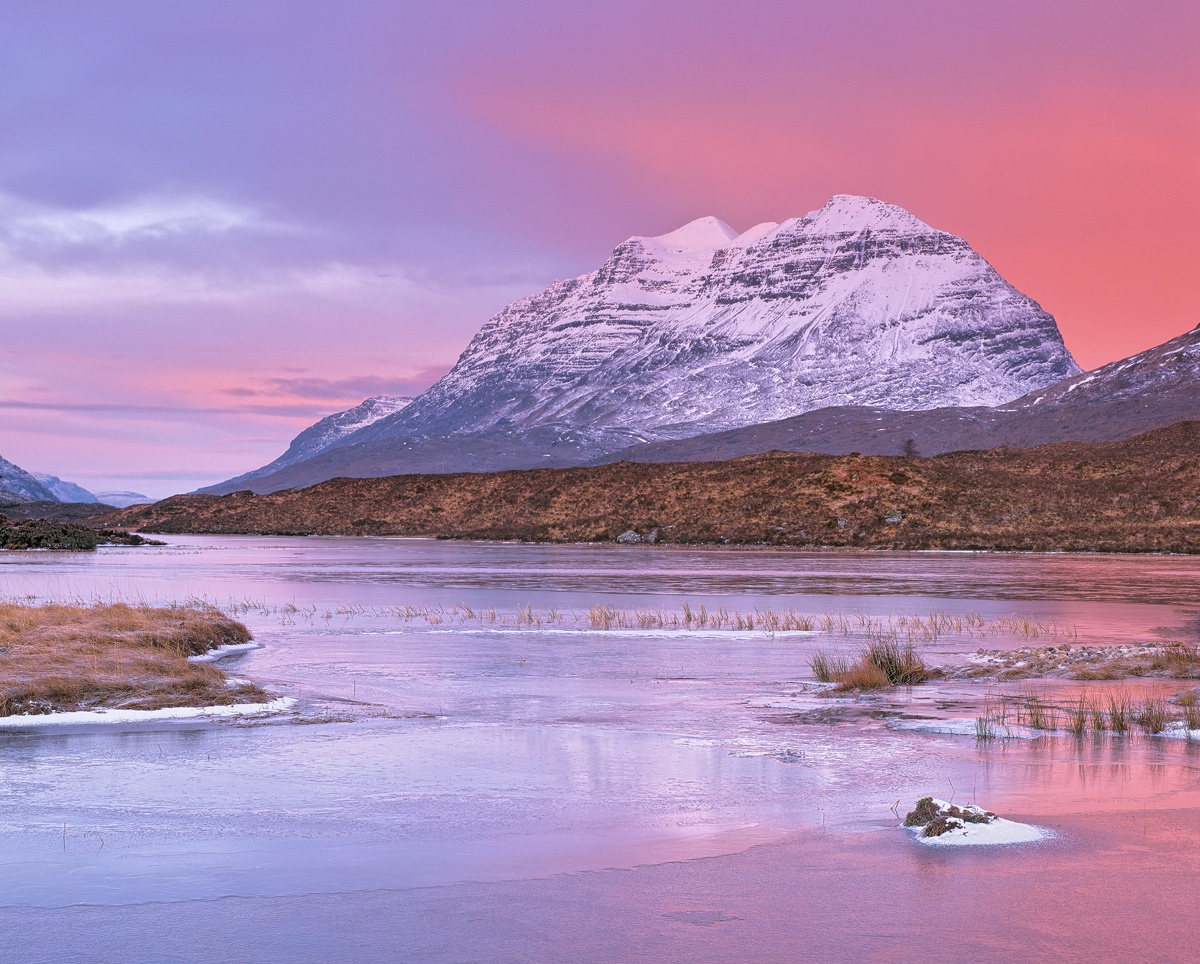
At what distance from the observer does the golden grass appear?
18.8 m

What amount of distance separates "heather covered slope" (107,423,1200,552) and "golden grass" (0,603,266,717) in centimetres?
7490

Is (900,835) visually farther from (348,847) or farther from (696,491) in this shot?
(696,491)

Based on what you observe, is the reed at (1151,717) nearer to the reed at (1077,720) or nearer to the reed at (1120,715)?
the reed at (1120,715)

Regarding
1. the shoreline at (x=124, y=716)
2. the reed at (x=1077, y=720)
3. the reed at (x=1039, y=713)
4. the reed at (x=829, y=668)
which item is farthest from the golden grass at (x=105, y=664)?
the reed at (x=1077, y=720)

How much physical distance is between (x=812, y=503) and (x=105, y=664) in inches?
3604

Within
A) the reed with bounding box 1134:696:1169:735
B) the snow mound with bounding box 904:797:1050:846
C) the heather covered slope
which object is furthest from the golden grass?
the heather covered slope

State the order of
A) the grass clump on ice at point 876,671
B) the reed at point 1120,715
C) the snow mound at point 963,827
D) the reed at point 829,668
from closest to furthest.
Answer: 1. the snow mound at point 963,827
2. the reed at point 1120,715
3. the grass clump on ice at point 876,671
4. the reed at point 829,668

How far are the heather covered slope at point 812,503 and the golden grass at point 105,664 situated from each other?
7490 centimetres

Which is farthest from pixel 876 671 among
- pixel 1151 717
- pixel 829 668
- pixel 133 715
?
pixel 133 715

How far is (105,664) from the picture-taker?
21031 millimetres

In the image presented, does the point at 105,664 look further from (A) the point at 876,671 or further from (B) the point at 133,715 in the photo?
(A) the point at 876,671

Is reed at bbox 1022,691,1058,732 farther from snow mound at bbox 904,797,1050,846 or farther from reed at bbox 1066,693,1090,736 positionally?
snow mound at bbox 904,797,1050,846

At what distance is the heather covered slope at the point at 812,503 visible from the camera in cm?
9750

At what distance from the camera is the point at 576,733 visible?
17.2m
